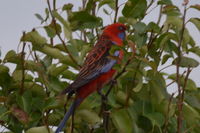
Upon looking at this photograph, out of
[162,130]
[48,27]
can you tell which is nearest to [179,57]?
[162,130]

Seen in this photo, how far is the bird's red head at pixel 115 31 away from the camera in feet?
12.9

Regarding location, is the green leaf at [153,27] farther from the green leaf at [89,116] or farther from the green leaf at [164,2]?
the green leaf at [89,116]

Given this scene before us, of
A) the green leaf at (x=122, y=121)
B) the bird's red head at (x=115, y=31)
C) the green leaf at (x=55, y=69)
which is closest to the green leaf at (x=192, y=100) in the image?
the green leaf at (x=122, y=121)

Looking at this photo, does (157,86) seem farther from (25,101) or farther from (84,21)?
(25,101)

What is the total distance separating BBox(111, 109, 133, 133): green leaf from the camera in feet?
10.2

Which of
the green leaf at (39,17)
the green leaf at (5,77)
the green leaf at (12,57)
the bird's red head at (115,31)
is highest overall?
the green leaf at (39,17)

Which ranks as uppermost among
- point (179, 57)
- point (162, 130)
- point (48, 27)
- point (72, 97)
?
point (48, 27)

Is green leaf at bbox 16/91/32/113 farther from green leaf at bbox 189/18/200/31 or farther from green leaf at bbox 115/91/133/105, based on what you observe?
green leaf at bbox 189/18/200/31

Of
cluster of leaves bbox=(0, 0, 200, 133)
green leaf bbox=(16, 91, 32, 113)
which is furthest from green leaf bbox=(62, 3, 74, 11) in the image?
green leaf bbox=(16, 91, 32, 113)

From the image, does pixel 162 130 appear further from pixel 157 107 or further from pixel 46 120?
pixel 46 120

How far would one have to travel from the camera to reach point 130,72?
3.38 meters

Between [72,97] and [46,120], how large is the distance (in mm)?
368

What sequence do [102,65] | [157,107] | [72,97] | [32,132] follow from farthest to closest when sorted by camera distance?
[102,65], [72,97], [157,107], [32,132]

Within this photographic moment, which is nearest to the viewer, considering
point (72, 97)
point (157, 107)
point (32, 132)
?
point (32, 132)
